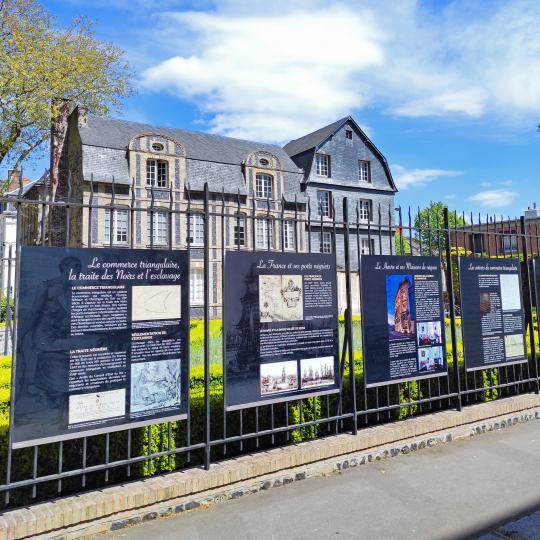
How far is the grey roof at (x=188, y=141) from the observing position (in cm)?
2786

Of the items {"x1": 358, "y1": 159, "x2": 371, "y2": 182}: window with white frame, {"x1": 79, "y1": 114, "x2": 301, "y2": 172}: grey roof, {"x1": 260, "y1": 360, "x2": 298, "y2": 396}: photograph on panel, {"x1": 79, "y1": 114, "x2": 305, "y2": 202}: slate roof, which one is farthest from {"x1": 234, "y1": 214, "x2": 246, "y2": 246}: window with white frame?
{"x1": 358, "y1": 159, "x2": 371, "y2": 182}: window with white frame

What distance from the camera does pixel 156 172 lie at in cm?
2869

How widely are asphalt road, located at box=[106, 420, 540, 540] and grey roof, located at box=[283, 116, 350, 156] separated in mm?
32390

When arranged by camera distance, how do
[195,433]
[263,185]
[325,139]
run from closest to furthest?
1. [195,433]
2. [263,185]
3. [325,139]

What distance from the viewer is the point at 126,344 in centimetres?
418

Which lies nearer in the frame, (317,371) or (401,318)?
(317,371)

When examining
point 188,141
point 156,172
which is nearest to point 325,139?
point 188,141

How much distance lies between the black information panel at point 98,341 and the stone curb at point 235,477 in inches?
24.4

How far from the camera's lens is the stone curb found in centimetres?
374

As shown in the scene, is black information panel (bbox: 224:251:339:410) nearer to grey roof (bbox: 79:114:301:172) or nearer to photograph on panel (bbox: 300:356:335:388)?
photograph on panel (bbox: 300:356:335:388)

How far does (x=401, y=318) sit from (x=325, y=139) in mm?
31661

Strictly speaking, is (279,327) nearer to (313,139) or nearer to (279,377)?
(279,377)

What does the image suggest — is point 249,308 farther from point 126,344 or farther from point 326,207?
point 326,207

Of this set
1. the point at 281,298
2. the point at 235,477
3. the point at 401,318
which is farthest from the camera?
the point at 401,318
